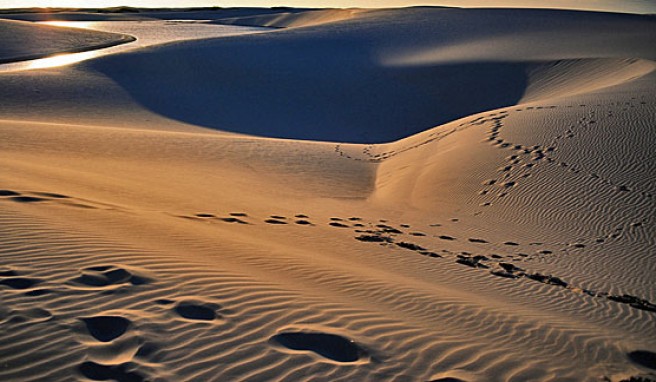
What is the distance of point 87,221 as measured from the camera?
7.30 metres

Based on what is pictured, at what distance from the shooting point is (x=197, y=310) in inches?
197

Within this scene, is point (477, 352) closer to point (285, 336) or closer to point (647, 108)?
point (285, 336)

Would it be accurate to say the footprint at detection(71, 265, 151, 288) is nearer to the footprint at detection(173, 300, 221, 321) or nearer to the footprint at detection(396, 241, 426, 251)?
the footprint at detection(173, 300, 221, 321)

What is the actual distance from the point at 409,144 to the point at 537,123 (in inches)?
160

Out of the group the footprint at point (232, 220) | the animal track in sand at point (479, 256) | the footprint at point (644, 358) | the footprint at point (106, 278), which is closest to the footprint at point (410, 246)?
the animal track in sand at point (479, 256)

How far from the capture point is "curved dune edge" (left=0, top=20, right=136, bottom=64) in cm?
3884

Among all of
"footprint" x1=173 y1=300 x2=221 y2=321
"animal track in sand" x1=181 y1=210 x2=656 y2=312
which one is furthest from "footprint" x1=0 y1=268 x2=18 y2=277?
"animal track in sand" x1=181 y1=210 x2=656 y2=312

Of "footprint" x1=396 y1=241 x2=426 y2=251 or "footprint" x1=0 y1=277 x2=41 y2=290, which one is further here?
"footprint" x1=396 y1=241 x2=426 y2=251

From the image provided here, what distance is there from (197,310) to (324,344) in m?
1.15

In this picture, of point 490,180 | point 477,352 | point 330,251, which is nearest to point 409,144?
point 490,180

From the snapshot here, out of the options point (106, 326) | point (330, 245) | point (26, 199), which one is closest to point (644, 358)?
point (330, 245)

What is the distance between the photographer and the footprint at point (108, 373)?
3.85m

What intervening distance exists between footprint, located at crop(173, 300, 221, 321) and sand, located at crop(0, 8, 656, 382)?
0.7 inches

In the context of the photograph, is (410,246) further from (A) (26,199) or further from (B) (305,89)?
(B) (305,89)
